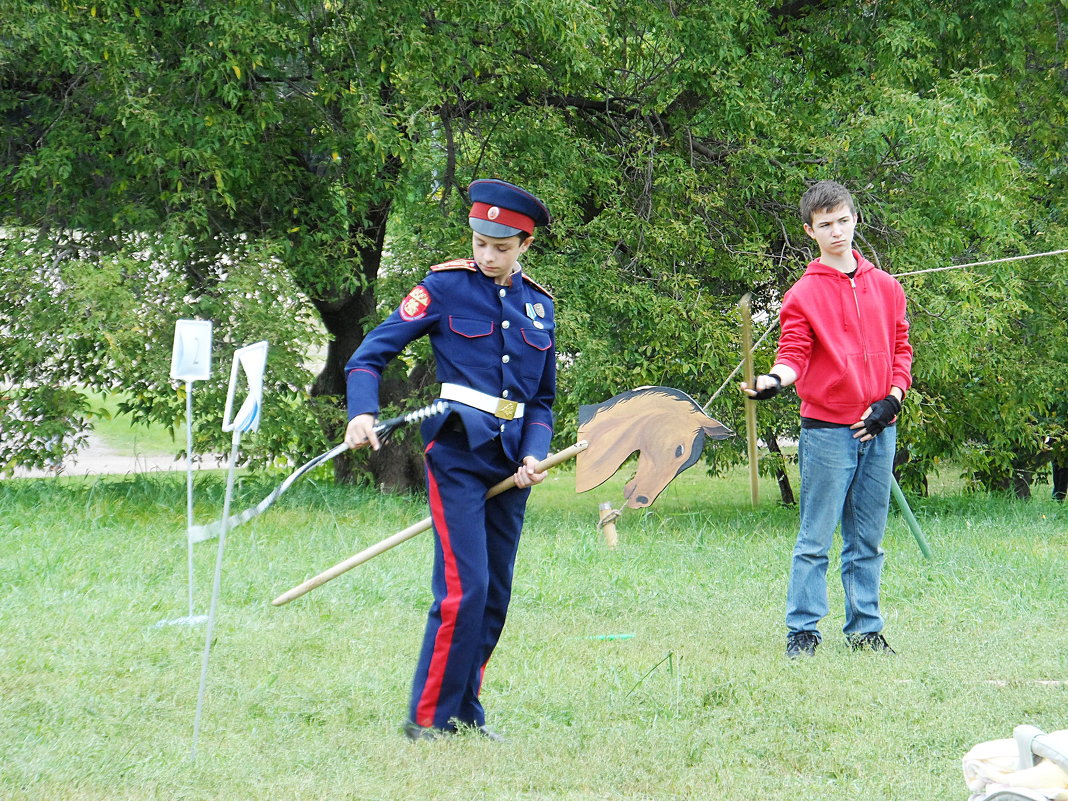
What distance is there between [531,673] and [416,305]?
169 centimetres

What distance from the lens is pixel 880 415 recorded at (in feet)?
16.5

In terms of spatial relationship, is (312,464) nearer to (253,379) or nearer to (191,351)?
(253,379)

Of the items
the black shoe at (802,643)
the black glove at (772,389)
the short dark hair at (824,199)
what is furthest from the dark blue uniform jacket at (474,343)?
the black shoe at (802,643)

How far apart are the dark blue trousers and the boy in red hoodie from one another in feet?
5.41

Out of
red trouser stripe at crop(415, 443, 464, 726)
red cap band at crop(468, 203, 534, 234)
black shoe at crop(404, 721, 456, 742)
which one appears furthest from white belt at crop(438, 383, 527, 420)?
black shoe at crop(404, 721, 456, 742)

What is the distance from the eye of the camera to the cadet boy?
386 cm

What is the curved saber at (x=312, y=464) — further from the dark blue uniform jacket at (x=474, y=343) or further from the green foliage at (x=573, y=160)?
the green foliage at (x=573, y=160)

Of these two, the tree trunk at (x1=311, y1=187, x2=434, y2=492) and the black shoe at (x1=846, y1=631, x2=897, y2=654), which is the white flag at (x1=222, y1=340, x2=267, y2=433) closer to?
the black shoe at (x1=846, y1=631, x2=897, y2=654)

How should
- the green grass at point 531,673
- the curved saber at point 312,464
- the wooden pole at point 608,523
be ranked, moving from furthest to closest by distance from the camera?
the wooden pole at point 608,523, the green grass at point 531,673, the curved saber at point 312,464

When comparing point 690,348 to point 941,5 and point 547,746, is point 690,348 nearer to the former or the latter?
point 941,5

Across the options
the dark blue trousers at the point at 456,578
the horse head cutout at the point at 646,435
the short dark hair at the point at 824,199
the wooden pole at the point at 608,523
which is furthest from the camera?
the wooden pole at the point at 608,523

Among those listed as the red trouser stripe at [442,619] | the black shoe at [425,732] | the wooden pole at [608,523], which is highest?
the red trouser stripe at [442,619]

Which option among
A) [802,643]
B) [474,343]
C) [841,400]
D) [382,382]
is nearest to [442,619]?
[474,343]

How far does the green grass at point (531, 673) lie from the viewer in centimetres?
368
